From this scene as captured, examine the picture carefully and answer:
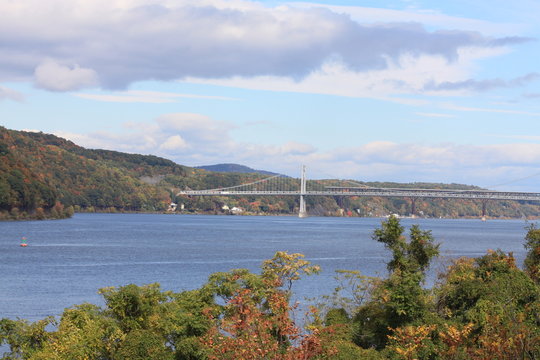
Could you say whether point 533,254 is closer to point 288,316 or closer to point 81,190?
point 288,316

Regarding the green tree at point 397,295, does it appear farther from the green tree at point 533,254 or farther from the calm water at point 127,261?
the calm water at point 127,261

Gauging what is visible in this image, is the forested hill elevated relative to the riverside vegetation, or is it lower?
elevated

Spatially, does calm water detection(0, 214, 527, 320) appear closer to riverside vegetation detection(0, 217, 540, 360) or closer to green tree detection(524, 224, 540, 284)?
green tree detection(524, 224, 540, 284)

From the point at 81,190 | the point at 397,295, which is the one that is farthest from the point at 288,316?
the point at 81,190

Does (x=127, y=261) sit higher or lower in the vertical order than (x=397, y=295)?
lower

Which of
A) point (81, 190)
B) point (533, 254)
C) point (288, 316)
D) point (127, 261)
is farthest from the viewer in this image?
point (81, 190)

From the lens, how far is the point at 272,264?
20906 millimetres

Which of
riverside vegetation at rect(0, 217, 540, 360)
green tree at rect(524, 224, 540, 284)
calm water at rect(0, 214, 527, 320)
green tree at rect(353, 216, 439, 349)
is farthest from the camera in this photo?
calm water at rect(0, 214, 527, 320)

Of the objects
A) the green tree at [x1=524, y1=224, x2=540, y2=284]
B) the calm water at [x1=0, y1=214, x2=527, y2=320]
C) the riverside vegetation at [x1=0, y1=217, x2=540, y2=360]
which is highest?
the green tree at [x1=524, y1=224, x2=540, y2=284]

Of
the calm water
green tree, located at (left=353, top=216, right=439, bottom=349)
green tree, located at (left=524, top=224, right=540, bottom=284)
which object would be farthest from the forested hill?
green tree, located at (left=353, top=216, right=439, bottom=349)

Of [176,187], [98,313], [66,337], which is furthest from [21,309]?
[176,187]

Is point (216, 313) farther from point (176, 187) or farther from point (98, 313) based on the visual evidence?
point (176, 187)

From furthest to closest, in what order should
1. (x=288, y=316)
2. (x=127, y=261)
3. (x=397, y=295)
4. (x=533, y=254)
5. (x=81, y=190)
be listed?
(x=81, y=190), (x=127, y=261), (x=533, y=254), (x=397, y=295), (x=288, y=316)

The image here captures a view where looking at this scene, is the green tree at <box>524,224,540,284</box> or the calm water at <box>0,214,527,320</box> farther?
the calm water at <box>0,214,527,320</box>
